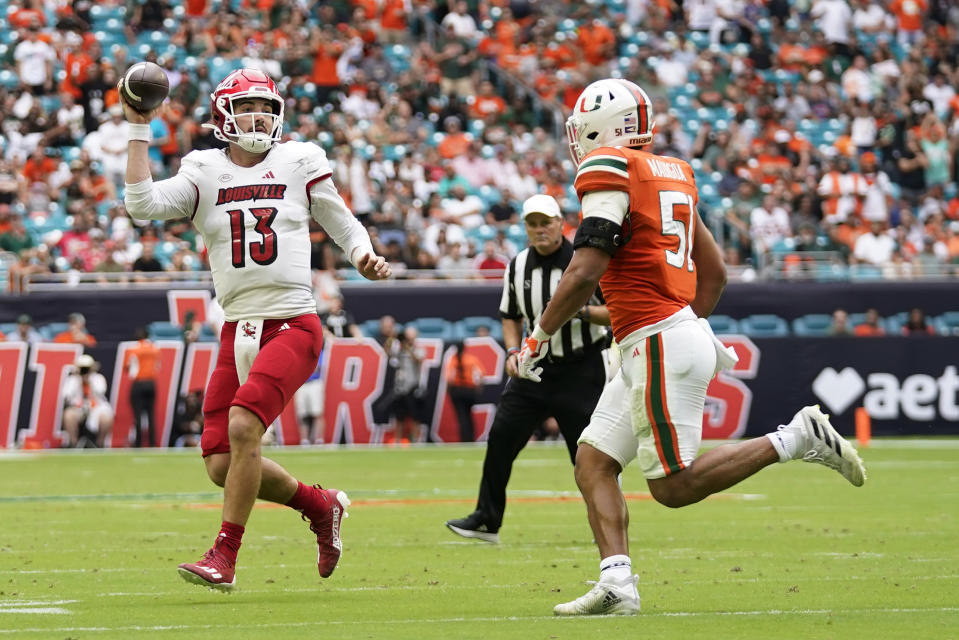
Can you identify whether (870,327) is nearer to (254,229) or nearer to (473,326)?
(473,326)

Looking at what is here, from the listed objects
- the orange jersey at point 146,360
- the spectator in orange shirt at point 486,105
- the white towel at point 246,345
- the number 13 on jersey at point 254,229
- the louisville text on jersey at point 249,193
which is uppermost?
the spectator in orange shirt at point 486,105

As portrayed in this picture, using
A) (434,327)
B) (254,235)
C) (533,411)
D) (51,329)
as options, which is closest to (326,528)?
(254,235)

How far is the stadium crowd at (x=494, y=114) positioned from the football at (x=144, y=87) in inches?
555

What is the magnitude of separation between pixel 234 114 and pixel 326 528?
6.09 ft

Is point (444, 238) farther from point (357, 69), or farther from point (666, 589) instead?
point (666, 589)

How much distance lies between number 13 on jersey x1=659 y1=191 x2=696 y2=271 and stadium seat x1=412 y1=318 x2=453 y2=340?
15008mm

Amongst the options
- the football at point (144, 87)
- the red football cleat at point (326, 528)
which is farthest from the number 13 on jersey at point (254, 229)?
the red football cleat at point (326, 528)

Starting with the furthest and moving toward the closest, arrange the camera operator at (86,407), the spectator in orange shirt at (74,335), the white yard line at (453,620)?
the spectator in orange shirt at (74,335) < the camera operator at (86,407) < the white yard line at (453,620)

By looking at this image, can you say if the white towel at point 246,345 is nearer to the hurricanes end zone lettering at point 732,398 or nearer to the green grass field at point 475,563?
the green grass field at point 475,563

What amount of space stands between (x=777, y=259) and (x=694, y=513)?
38.2 feet

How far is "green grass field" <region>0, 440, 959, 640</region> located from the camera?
5930 mm

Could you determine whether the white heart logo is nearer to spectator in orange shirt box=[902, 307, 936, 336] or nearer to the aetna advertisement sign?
the aetna advertisement sign

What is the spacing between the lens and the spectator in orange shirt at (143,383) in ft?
65.6

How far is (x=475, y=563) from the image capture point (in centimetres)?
827
